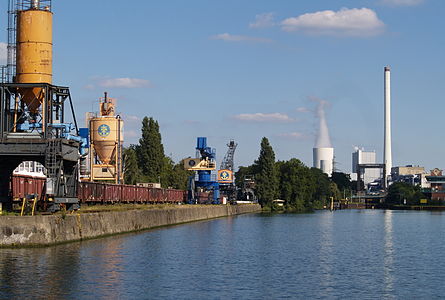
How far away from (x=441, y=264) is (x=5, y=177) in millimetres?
35350

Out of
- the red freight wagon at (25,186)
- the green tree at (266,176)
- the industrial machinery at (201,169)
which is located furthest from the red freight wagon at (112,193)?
the green tree at (266,176)

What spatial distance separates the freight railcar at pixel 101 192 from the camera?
66.2 meters

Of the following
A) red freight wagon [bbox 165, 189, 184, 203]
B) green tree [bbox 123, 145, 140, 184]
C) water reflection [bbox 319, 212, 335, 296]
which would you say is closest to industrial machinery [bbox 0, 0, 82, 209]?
water reflection [bbox 319, 212, 335, 296]

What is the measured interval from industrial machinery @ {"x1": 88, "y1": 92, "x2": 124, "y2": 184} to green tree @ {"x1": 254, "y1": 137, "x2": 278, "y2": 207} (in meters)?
81.7

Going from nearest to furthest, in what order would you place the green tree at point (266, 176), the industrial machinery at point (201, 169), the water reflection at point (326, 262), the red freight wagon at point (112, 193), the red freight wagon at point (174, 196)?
the water reflection at point (326, 262), the red freight wagon at point (112, 193), the red freight wagon at point (174, 196), the industrial machinery at point (201, 169), the green tree at point (266, 176)

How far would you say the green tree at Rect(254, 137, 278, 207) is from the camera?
602 ft

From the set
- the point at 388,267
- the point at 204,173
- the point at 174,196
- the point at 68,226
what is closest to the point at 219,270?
the point at 388,267

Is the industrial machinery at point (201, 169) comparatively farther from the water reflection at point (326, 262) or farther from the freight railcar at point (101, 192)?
the water reflection at point (326, 262)

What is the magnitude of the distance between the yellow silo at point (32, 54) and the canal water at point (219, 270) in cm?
1428

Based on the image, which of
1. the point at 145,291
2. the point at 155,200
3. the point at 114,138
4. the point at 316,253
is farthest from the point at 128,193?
the point at 145,291

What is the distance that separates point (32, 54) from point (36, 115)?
5.28 meters

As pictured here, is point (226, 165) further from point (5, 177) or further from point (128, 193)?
point (5, 177)

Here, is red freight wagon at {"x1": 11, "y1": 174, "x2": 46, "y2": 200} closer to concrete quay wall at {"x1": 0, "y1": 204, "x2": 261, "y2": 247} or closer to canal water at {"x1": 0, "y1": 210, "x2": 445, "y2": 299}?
concrete quay wall at {"x1": 0, "y1": 204, "x2": 261, "y2": 247}

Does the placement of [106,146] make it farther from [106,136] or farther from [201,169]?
[201,169]
